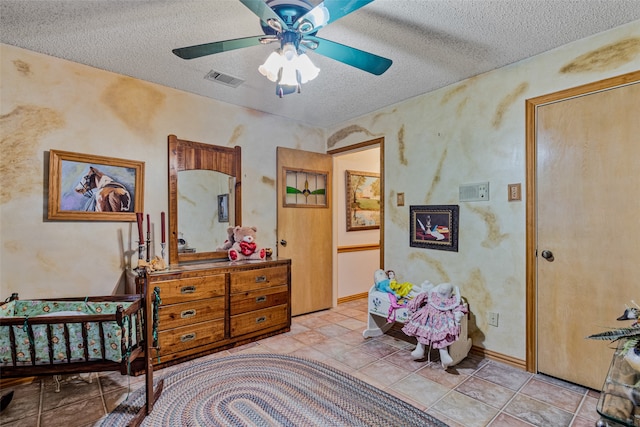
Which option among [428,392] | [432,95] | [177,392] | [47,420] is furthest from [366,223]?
[47,420]

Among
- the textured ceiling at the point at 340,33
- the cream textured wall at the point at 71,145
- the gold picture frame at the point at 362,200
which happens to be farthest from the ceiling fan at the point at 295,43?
the gold picture frame at the point at 362,200

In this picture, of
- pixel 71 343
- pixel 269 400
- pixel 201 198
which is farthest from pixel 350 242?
pixel 71 343

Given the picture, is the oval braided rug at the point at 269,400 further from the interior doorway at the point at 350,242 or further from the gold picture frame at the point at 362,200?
the gold picture frame at the point at 362,200

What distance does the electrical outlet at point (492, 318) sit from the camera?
254 centimetres

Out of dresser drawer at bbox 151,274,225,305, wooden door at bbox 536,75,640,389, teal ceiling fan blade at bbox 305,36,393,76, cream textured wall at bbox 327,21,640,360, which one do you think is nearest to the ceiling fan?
teal ceiling fan blade at bbox 305,36,393,76

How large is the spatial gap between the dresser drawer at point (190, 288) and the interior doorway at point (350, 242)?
180 centimetres

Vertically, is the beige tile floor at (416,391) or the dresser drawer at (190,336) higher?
the dresser drawer at (190,336)

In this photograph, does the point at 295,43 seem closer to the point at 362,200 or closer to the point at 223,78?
the point at 223,78

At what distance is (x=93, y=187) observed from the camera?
98.6 inches

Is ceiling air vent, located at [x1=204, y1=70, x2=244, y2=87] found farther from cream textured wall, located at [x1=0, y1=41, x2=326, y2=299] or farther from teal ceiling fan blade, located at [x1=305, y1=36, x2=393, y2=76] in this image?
teal ceiling fan blade, located at [x1=305, y1=36, x2=393, y2=76]

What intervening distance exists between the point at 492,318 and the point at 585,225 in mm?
998

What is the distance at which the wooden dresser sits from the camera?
2438mm

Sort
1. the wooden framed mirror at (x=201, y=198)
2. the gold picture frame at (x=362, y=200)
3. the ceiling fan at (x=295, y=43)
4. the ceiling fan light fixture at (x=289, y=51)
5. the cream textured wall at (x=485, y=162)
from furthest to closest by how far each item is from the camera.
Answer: the gold picture frame at (x=362, y=200) < the wooden framed mirror at (x=201, y=198) < the cream textured wall at (x=485, y=162) < the ceiling fan light fixture at (x=289, y=51) < the ceiling fan at (x=295, y=43)

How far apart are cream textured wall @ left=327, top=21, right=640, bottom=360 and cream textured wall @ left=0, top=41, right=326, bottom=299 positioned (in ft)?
7.02
